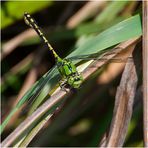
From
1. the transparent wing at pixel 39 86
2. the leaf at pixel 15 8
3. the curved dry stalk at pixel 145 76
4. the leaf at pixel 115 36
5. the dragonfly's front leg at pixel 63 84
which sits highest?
the leaf at pixel 15 8

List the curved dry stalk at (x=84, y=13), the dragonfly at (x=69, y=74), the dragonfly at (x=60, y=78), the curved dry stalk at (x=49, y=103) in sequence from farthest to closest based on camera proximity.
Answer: the curved dry stalk at (x=84, y=13) → the dragonfly at (x=69, y=74) → the dragonfly at (x=60, y=78) → the curved dry stalk at (x=49, y=103)

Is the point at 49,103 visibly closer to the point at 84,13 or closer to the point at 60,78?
the point at 60,78

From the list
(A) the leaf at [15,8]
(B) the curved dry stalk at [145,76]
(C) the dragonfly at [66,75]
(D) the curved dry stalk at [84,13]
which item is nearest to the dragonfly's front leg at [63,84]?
(C) the dragonfly at [66,75]

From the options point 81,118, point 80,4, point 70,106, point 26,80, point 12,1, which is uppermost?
point 12,1

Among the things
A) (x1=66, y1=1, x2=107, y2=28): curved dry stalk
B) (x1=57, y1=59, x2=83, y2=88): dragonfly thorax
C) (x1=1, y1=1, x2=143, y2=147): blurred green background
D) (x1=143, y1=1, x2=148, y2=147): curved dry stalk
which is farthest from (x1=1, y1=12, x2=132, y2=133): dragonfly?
(x1=66, y1=1, x2=107, y2=28): curved dry stalk

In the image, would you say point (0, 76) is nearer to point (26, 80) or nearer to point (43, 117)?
point (26, 80)

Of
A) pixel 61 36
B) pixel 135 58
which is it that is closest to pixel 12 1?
pixel 61 36

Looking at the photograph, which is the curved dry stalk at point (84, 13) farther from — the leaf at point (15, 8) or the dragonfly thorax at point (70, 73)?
the dragonfly thorax at point (70, 73)
